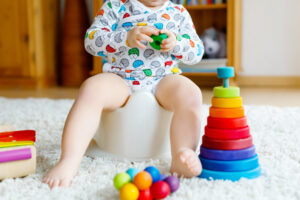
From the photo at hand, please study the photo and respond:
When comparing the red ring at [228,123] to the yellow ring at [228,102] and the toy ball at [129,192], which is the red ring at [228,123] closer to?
the yellow ring at [228,102]

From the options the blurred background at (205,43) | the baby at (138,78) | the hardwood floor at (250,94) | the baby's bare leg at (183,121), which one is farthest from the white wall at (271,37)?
the baby's bare leg at (183,121)

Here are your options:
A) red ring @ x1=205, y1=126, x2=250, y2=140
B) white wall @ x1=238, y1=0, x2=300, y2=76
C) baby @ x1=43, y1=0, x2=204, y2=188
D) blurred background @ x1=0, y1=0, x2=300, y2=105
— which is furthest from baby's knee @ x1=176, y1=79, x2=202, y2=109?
white wall @ x1=238, y1=0, x2=300, y2=76

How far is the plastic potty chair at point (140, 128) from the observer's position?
3.13ft

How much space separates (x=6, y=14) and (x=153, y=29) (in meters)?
2.04

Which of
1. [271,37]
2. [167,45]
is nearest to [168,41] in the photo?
[167,45]

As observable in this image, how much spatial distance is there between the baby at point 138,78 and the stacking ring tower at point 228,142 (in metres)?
0.04

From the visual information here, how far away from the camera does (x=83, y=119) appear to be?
2.83ft

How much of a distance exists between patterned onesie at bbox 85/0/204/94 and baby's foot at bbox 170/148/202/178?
10.3 inches

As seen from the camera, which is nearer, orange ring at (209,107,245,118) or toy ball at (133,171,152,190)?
toy ball at (133,171,152,190)

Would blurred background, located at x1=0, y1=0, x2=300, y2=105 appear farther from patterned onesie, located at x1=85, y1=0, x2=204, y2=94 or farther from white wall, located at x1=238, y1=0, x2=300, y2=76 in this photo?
patterned onesie, located at x1=85, y1=0, x2=204, y2=94

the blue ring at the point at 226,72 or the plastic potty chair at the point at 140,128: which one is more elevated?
the blue ring at the point at 226,72

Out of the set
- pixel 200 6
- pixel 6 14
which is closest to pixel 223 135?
pixel 200 6

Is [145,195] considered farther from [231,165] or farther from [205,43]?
[205,43]

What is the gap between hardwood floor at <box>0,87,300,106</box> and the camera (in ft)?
6.34
